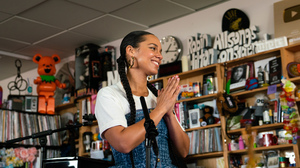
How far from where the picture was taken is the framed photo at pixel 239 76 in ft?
13.6

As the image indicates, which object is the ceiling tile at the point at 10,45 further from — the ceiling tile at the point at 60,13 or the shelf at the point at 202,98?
→ the shelf at the point at 202,98

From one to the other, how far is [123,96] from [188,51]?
313 cm

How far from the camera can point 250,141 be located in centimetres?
69

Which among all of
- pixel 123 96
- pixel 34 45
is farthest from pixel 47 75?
pixel 123 96

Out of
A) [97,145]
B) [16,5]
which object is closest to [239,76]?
[97,145]

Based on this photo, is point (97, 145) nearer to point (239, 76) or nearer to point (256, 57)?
point (239, 76)

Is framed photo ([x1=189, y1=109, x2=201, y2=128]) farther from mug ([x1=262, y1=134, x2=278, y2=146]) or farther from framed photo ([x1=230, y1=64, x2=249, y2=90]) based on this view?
mug ([x1=262, y1=134, x2=278, y2=146])

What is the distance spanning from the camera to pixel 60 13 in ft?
15.5

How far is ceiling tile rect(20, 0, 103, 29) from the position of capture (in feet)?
14.8

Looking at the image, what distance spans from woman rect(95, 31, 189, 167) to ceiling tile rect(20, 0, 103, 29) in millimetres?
2911

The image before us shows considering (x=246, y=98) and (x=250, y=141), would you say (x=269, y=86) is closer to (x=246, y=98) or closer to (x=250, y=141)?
(x=246, y=98)

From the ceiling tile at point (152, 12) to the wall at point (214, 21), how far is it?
99mm

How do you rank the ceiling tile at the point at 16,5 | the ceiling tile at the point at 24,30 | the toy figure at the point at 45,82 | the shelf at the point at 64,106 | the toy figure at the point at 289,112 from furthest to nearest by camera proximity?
the shelf at the point at 64,106, the toy figure at the point at 45,82, the ceiling tile at the point at 24,30, the ceiling tile at the point at 16,5, the toy figure at the point at 289,112

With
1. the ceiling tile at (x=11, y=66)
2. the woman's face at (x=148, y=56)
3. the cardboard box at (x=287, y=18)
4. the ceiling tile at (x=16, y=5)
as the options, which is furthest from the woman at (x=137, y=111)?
the ceiling tile at (x=11, y=66)
